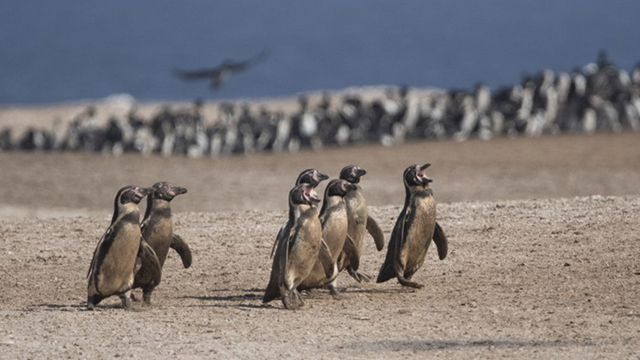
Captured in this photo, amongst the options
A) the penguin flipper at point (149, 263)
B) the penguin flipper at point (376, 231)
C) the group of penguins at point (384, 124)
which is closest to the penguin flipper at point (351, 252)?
the penguin flipper at point (376, 231)

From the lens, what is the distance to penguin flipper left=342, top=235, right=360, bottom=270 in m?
10.4

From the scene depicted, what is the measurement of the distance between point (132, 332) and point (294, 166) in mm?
15410

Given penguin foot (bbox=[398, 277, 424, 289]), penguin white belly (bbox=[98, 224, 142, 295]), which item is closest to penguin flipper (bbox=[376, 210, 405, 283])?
penguin foot (bbox=[398, 277, 424, 289])

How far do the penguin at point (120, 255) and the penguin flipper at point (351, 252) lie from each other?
1.47 meters

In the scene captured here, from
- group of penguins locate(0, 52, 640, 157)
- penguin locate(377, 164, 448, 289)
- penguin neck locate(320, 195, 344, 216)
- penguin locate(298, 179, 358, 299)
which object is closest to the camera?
penguin locate(298, 179, 358, 299)

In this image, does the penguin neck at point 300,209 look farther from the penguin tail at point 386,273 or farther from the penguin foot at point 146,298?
the penguin foot at point 146,298

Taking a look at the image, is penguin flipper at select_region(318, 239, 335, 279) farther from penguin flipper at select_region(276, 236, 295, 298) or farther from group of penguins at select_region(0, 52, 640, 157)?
group of penguins at select_region(0, 52, 640, 157)

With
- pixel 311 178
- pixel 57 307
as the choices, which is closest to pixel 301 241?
pixel 311 178

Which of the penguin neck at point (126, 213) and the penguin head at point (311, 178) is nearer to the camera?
the penguin neck at point (126, 213)

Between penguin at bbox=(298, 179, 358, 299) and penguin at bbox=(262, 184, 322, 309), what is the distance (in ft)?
0.63

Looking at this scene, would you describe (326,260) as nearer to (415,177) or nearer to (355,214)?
(355,214)

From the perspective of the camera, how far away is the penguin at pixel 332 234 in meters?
9.99

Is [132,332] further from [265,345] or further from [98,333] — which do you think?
[265,345]

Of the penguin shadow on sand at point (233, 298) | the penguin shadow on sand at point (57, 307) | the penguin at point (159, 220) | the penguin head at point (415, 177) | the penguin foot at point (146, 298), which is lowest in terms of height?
the penguin shadow on sand at point (57, 307)
